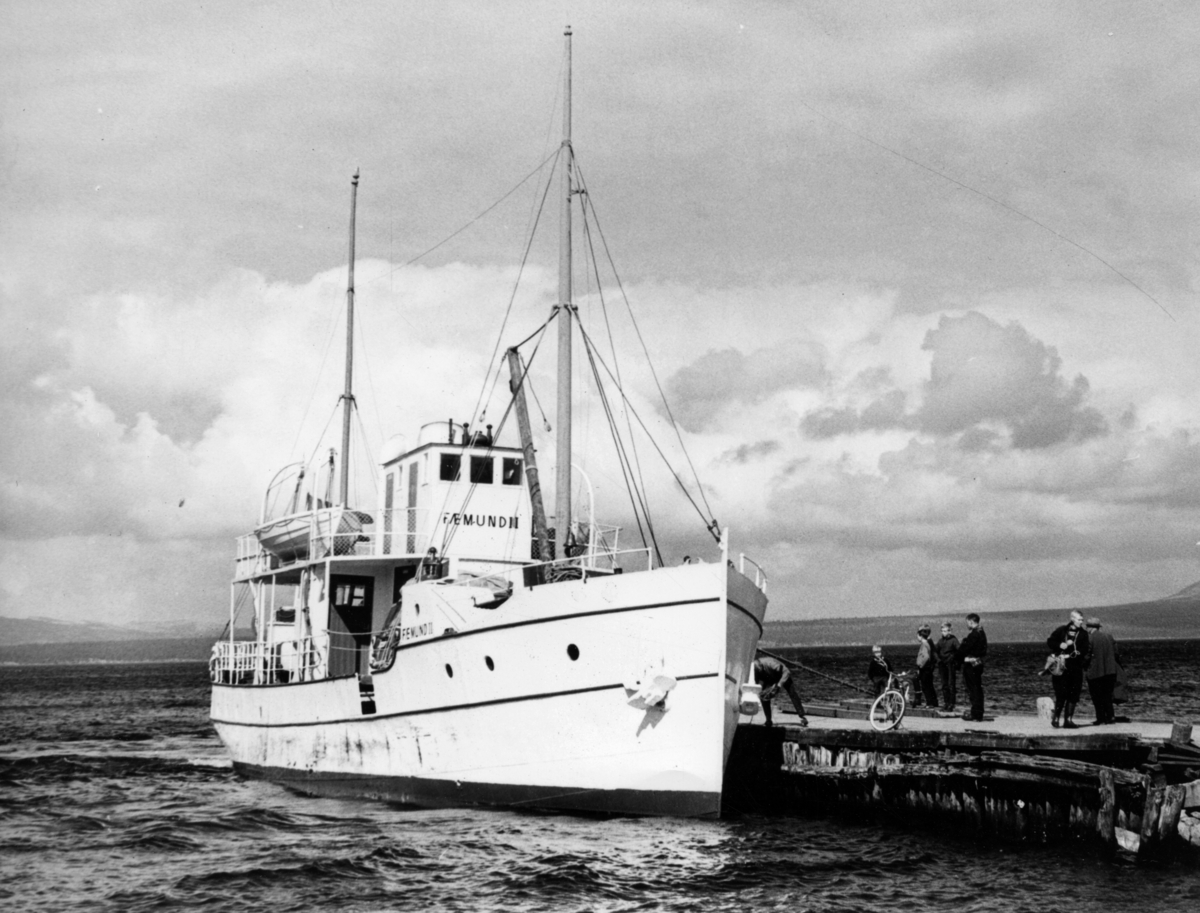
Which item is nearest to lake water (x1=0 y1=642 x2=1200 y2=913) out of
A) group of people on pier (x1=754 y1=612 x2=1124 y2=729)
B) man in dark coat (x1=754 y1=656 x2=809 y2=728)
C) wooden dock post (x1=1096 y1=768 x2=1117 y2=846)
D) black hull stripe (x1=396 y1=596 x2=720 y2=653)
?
wooden dock post (x1=1096 y1=768 x2=1117 y2=846)

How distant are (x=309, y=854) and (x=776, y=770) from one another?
8.29 meters

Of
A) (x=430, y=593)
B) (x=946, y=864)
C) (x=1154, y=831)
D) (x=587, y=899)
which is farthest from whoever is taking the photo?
(x=430, y=593)

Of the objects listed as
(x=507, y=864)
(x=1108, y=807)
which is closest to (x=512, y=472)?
(x=507, y=864)

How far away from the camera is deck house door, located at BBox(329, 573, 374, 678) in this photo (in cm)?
2528

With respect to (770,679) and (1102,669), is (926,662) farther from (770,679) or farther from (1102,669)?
(1102,669)

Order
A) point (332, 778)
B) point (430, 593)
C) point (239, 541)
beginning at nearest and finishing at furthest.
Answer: point (430, 593)
point (332, 778)
point (239, 541)

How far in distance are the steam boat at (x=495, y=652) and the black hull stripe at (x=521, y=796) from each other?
0.03 meters

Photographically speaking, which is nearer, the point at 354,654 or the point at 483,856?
the point at 483,856

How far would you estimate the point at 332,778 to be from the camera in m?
23.2

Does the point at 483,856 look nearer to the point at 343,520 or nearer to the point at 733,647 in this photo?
the point at 733,647

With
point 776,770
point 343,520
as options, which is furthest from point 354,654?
point 776,770

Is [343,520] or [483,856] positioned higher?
[343,520]

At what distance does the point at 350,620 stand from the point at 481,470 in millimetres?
4597

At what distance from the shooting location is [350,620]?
83.6 ft
